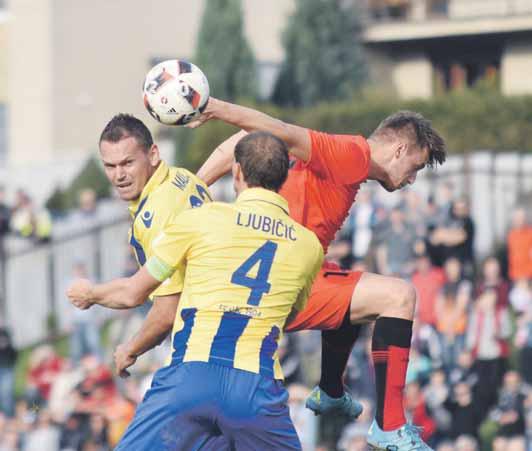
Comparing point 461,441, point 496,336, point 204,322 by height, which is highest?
point 204,322

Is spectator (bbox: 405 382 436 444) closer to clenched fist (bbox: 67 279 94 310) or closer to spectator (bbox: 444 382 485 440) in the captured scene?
spectator (bbox: 444 382 485 440)

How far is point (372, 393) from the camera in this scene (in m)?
13.9

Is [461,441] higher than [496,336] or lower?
lower

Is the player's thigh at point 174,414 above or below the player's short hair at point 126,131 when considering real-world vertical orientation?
below

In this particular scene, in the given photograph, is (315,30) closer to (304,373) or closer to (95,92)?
(95,92)

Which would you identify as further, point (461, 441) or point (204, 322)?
point (461, 441)

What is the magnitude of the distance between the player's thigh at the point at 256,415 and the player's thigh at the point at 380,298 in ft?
4.25

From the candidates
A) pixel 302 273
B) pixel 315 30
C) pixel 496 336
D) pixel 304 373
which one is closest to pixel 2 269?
pixel 304 373

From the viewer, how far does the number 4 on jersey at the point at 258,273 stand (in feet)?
21.7

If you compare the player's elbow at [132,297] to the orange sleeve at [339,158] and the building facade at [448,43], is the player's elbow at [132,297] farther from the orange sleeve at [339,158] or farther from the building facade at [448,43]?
the building facade at [448,43]

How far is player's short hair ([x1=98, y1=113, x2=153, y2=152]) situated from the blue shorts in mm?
1414

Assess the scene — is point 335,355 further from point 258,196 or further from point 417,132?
point 258,196

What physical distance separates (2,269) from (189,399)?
43.2 feet

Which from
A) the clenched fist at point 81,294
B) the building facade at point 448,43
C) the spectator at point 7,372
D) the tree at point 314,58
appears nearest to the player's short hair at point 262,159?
the clenched fist at point 81,294
